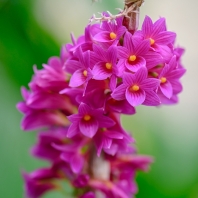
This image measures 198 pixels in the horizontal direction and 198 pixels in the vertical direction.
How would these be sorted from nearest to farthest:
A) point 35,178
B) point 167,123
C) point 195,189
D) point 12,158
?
1. point 35,178
2. point 12,158
3. point 195,189
4. point 167,123

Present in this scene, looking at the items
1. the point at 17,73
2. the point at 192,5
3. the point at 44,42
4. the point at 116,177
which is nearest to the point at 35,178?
the point at 116,177

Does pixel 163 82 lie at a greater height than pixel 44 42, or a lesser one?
lesser

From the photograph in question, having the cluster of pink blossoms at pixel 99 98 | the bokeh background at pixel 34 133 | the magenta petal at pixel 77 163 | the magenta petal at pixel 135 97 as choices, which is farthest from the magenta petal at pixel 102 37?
the bokeh background at pixel 34 133

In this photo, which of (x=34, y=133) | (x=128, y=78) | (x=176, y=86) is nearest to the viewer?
(x=128, y=78)

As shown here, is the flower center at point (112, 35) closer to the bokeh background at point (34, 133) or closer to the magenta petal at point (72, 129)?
the magenta petal at point (72, 129)

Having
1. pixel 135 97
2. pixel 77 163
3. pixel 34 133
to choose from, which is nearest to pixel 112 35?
pixel 135 97

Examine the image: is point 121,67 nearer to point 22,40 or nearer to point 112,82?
point 112,82

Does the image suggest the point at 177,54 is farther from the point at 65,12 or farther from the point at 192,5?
the point at 192,5

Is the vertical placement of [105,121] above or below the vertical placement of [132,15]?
below
